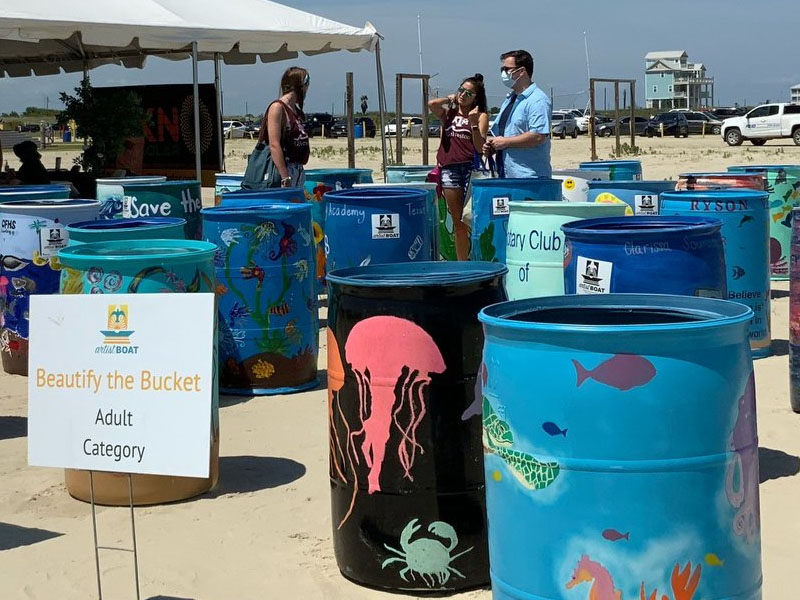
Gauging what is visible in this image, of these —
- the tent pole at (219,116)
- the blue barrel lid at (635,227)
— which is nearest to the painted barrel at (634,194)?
the blue barrel lid at (635,227)

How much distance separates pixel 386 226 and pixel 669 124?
4857 centimetres

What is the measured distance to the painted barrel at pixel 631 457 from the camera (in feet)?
8.98

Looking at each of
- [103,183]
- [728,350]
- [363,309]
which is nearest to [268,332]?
[103,183]

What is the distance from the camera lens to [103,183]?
9.12 metres

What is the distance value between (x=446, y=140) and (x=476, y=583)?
661 centimetres

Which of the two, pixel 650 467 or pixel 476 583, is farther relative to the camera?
pixel 476 583

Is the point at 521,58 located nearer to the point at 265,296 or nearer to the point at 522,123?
the point at 522,123

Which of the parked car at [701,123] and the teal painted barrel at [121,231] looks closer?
the teal painted barrel at [121,231]

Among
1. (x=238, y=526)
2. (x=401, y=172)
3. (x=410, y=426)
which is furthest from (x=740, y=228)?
(x=401, y=172)

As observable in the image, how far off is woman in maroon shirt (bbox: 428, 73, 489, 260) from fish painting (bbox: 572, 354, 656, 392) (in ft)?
24.2

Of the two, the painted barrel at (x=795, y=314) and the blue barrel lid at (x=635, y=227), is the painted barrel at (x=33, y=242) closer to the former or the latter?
the blue barrel lid at (x=635, y=227)

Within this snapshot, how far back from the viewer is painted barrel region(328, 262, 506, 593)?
3832 mm

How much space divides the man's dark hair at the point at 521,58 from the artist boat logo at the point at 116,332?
504cm

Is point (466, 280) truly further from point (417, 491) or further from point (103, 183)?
point (103, 183)
